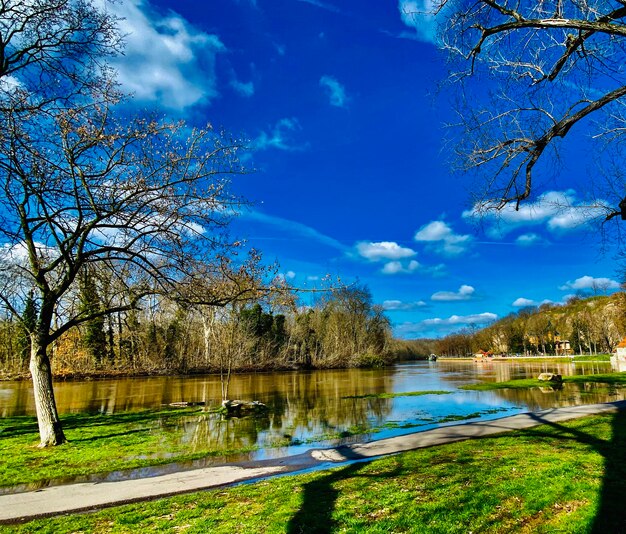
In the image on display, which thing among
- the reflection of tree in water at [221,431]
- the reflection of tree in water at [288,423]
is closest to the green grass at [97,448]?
the reflection of tree in water at [221,431]

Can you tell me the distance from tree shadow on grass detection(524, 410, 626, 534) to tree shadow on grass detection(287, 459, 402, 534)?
9.82 feet

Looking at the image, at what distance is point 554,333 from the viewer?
11206 centimetres

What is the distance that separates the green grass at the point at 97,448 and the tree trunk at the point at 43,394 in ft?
1.15

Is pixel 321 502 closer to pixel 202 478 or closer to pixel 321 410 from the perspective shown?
pixel 202 478

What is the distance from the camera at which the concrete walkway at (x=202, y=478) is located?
6945 mm

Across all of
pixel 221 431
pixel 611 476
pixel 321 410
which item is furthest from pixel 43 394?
pixel 611 476

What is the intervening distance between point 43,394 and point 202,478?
535cm

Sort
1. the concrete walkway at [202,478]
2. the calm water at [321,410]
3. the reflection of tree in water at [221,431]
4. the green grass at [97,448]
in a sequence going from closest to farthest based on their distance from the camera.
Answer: the concrete walkway at [202,478]
the green grass at [97,448]
the reflection of tree in water at [221,431]
the calm water at [321,410]

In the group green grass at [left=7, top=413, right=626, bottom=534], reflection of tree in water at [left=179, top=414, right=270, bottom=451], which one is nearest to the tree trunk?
reflection of tree in water at [left=179, top=414, right=270, bottom=451]

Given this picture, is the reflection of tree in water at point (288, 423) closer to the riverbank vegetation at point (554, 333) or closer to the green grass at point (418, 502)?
the green grass at point (418, 502)

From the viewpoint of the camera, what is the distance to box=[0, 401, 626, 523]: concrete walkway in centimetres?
695

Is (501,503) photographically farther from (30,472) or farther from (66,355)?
(66,355)

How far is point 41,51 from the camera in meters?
7.32

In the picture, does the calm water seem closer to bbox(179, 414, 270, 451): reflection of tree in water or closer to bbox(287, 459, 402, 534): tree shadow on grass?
bbox(179, 414, 270, 451): reflection of tree in water
